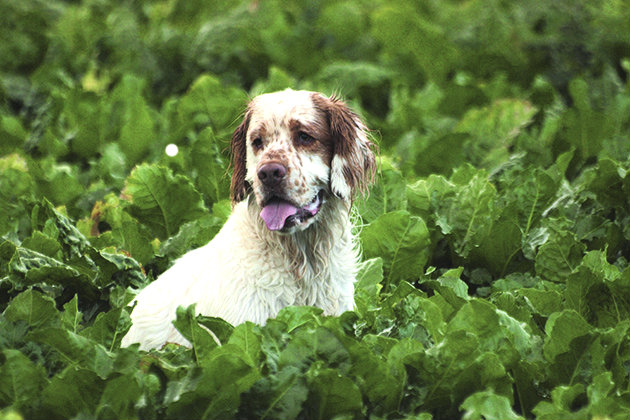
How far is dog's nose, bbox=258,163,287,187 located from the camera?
3.64m

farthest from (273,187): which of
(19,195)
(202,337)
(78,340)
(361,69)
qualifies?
(361,69)

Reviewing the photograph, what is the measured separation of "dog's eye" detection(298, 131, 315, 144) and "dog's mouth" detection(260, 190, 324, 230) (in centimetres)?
26

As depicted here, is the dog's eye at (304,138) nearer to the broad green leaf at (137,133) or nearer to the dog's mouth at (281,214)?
the dog's mouth at (281,214)

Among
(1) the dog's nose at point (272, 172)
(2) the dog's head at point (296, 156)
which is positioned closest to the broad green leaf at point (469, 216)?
(2) the dog's head at point (296, 156)

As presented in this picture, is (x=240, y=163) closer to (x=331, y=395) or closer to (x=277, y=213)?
(x=277, y=213)

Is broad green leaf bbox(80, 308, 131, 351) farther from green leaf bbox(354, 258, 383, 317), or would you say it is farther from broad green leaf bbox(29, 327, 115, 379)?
green leaf bbox(354, 258, 383, 317)

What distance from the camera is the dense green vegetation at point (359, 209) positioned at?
3305 millimetres

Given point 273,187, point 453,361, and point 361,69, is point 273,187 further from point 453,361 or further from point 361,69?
point 361,69

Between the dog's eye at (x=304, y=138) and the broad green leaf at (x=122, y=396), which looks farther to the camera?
the dog's eye at (x=304, y=138)

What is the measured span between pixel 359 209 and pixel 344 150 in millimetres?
1219

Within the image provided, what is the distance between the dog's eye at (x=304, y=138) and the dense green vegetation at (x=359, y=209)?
0.71 m

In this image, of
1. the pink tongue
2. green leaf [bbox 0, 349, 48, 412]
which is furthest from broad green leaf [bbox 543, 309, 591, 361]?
green leaf [bbox 0, 349, 48, 412]

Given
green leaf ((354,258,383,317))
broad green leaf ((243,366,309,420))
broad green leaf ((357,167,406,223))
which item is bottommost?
green leaf ((354,258,383,317))

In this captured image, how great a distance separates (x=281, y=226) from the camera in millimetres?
3734
